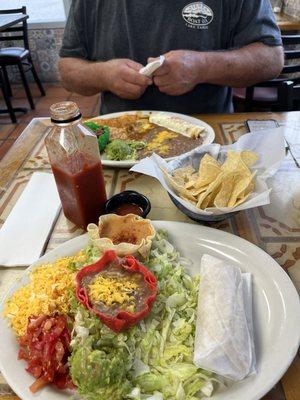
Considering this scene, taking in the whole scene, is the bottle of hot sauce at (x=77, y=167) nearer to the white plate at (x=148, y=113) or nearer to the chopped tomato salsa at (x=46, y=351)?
the white plate at (x=148, y=113)

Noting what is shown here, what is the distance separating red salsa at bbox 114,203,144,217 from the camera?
43.2 inches

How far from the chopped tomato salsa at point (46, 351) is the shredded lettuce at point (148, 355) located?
0.03 m

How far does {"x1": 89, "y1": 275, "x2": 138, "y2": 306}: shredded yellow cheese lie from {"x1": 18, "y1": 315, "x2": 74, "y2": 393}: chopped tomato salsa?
90mm

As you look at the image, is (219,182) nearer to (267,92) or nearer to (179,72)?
(179,72)

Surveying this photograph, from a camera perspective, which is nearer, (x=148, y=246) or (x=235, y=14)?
(x=148, y=246)

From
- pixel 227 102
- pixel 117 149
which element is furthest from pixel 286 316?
pixel 227 102

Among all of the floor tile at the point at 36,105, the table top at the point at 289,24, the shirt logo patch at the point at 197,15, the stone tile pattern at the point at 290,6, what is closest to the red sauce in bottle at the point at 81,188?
the shirt logo patch at the point at 197,15

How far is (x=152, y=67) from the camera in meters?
1.48

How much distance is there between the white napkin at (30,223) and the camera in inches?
40.5

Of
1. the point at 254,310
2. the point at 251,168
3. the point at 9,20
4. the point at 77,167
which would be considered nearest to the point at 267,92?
the point at 251,168

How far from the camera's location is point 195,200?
104cm

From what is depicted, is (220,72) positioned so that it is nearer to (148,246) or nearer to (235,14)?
(235,14)

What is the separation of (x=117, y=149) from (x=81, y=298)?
75 cm

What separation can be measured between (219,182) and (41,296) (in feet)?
1.76
